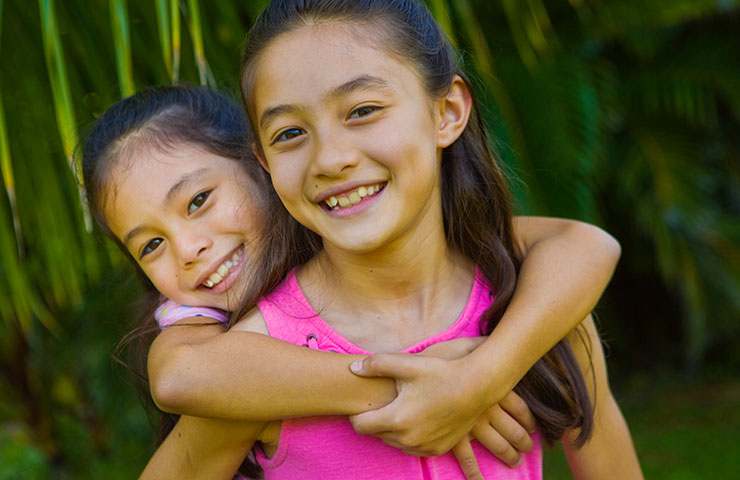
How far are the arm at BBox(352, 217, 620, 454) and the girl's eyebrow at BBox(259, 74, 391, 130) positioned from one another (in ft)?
1.53

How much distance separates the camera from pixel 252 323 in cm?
169

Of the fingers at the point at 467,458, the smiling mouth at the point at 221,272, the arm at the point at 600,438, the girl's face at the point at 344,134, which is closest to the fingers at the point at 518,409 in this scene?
the fingers at the point at 467,458

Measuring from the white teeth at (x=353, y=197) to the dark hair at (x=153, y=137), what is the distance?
0.35m

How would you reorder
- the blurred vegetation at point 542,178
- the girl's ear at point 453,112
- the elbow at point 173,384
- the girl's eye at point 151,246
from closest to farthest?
the elbow at point 173,384 < the girl's ear at point 453,112 < the girl's eye at point 151,246 < the blurred vegetation at point 542,178

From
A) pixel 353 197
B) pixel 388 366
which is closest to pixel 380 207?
pixel 353 197

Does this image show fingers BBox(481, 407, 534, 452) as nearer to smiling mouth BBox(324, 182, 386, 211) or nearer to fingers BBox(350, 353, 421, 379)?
fingers BBox(350, 353, 421, 379)

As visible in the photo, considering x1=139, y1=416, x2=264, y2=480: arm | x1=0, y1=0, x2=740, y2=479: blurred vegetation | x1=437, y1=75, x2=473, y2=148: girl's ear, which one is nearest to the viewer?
x1=139, y1=416, x2=264, y2=480: arm

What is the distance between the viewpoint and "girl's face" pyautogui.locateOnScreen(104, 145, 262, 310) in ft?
5.85

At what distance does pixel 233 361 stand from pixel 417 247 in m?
0.44

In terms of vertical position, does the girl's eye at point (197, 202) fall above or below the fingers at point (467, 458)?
above

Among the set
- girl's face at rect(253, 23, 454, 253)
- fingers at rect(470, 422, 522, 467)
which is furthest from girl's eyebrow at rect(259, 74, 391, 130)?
fingers at rect(470, 422, 522, 467)

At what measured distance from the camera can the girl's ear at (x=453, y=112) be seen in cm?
172

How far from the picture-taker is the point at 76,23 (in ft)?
8.29

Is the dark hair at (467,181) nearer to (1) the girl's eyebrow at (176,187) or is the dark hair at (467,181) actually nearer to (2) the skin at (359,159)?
(2) the skin at (359,159)
